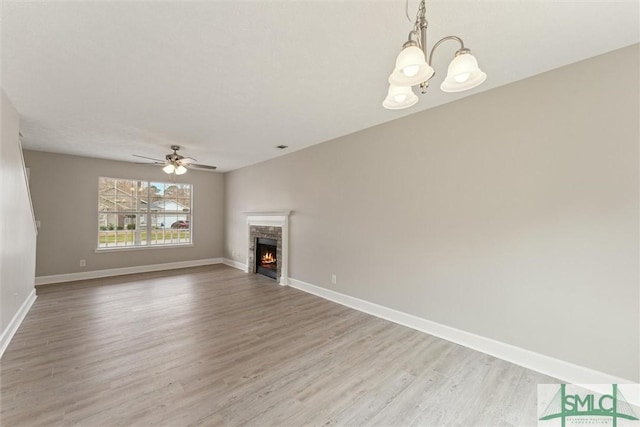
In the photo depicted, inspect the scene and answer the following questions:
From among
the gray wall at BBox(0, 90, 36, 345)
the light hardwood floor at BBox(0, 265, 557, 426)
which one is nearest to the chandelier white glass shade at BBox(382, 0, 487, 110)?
the light hardwood floor at BBox(0, 265, 557, 426)

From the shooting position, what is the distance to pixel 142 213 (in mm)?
6336

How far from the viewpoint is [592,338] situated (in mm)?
2090

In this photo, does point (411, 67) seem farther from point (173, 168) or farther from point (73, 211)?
point (73, 211)

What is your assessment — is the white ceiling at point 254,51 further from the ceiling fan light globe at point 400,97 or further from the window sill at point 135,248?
the window sill at point 135,248

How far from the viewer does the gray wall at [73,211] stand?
5.04 metres

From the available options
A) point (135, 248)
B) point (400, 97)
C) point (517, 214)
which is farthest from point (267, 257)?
point (400, 97)

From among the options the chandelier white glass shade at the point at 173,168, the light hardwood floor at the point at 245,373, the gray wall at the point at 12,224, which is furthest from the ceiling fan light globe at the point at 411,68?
the chandelier white glass shade at the point at 173,168

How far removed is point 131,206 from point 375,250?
601cm

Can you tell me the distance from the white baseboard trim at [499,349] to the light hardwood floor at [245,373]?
11 centimetres

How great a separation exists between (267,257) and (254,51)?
177 inches

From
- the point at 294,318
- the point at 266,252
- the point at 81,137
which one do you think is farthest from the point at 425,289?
the point at 81,137

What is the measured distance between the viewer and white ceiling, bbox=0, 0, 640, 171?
1.63 metres

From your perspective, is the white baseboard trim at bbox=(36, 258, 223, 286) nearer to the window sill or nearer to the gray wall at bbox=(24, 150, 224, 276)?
the gray wall at bbox=(24, 150, 224, 276)

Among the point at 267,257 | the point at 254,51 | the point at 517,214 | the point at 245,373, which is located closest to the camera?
the point at 254,51
